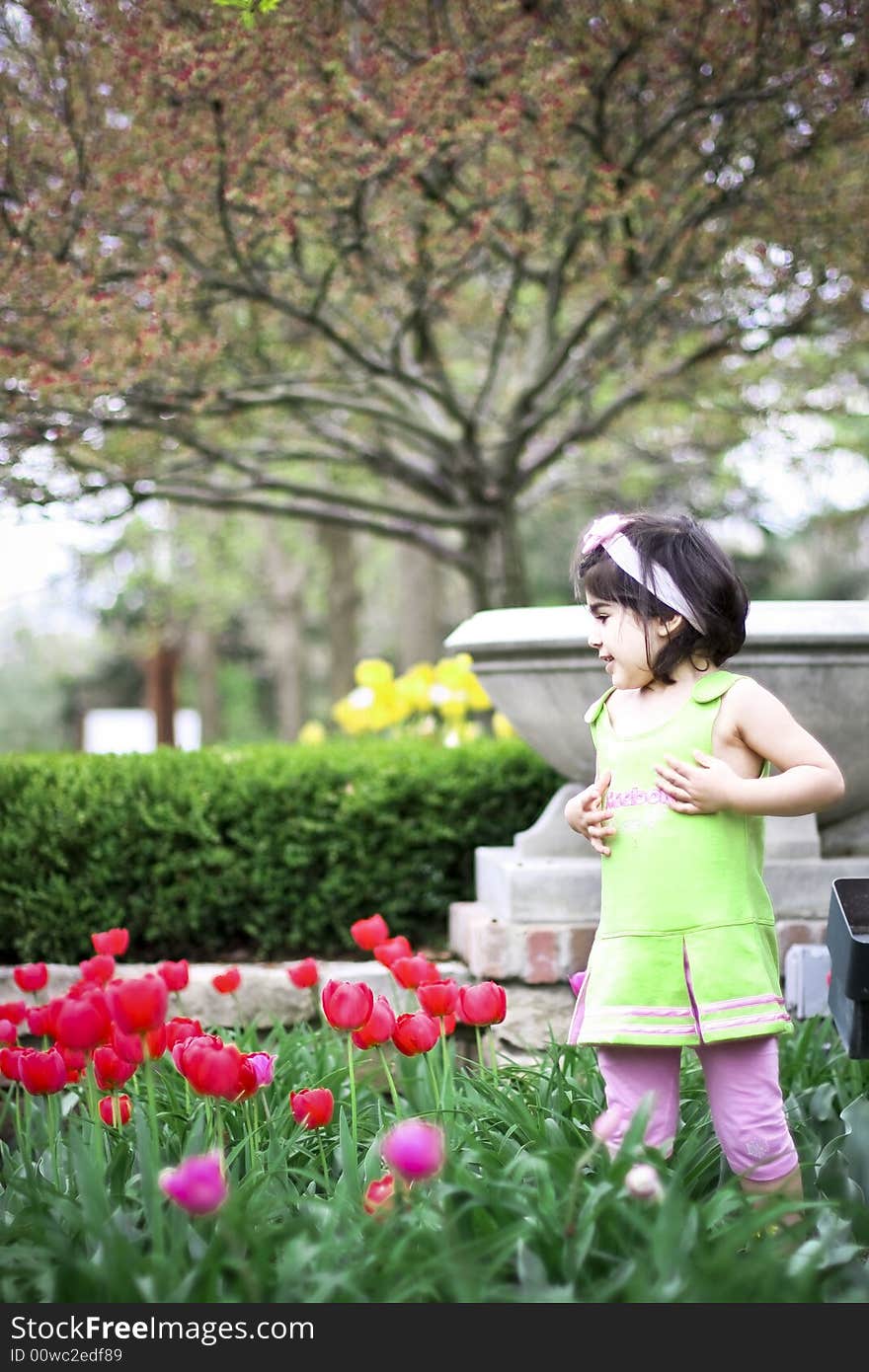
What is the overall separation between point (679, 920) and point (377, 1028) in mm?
507

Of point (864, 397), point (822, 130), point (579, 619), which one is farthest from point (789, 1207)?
point (864, 397)

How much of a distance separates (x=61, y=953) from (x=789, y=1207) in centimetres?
251

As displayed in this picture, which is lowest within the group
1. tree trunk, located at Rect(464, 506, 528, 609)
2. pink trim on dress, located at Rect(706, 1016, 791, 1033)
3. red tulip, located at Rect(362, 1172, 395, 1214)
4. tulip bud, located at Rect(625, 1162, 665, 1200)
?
red tulip, located at Rect(362, 1172, 395, 1214)

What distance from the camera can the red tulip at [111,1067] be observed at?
2.00 metres

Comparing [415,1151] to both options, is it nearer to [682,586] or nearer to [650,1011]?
[650,1011]

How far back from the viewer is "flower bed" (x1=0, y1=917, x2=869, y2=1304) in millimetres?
1487

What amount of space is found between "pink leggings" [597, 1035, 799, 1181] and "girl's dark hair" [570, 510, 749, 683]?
59 cm

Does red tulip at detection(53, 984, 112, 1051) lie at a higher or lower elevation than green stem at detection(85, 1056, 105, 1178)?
higher

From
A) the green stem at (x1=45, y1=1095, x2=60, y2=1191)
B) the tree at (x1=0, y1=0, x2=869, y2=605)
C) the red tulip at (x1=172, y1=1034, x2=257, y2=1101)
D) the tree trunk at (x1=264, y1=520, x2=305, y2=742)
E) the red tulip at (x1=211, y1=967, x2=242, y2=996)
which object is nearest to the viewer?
the red tulip at (x1=172, y1=1034, x2=257, y2=1101)

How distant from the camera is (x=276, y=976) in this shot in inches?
126

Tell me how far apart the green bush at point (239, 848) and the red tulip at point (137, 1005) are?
73.6 inches

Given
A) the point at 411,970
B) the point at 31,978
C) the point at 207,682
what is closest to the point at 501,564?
the point at 31,978

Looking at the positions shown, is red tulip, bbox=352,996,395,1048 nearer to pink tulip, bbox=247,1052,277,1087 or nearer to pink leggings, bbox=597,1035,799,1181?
pink tulip, bbox=247,1052,277,1087

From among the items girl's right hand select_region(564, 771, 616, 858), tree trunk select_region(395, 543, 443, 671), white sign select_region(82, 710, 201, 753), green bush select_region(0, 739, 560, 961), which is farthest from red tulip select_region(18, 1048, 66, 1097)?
white sign select_region(82, 710, 201, 753)
